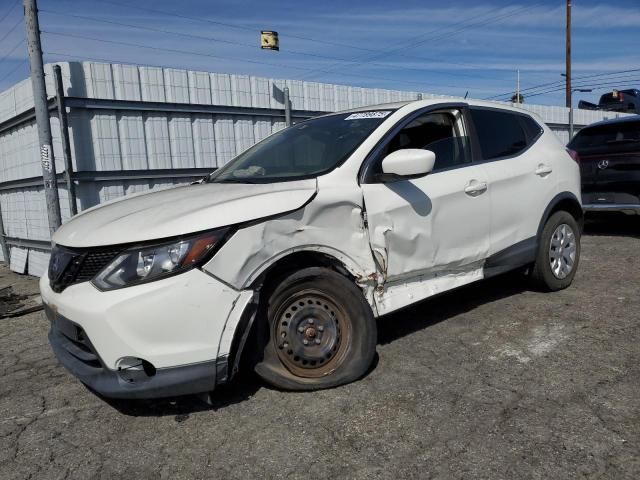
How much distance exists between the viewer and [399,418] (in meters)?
2.83

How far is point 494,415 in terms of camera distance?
9.20 ft

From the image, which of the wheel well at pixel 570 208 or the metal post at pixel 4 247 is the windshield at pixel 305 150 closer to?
the wheel well at pixel 570 208

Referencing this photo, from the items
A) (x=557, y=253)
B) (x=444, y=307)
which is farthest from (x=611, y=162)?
(x=444, y=307)

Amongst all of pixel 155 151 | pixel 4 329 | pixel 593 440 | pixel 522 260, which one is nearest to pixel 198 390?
pixel 593 440

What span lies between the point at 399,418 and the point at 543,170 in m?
2.87

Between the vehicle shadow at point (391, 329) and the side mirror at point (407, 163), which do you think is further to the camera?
the side mirror at point (407, 163)

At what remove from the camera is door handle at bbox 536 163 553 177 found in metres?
4.66

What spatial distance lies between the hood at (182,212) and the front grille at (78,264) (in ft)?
0.14

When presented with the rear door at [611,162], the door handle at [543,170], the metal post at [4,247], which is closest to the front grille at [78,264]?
the door handle at [543,170]

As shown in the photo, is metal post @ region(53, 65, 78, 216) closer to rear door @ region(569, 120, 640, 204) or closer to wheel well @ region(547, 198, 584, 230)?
wheel well @ region(547, 198, 584, 230)

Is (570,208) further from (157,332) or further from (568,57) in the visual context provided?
(568,57)

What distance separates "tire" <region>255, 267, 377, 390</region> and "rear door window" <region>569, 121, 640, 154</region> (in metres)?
6.02

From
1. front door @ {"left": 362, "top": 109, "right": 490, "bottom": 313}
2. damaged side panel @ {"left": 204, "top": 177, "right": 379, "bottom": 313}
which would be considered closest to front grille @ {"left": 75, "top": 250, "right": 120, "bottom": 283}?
damaged side panel @ {"left": 204, "top": 177, "right": 379, "bottom": 313}

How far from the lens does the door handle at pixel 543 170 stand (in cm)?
466
